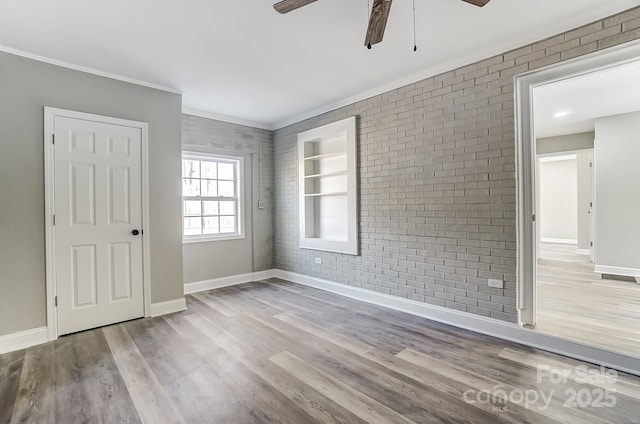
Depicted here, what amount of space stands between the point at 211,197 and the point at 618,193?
678cm

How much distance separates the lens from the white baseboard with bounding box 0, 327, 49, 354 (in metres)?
2.64

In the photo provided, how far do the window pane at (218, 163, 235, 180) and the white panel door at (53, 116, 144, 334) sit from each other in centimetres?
159

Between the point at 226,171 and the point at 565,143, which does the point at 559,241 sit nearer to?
the point at 565,143

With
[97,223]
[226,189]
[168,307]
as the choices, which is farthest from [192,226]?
[97,223]

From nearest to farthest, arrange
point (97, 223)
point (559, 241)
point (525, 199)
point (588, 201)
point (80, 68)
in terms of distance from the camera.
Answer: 1. point (525, 199)
2. point (80, 68)
3. point (97, 223)
4. point (588, 201)
5. point (559, 241)

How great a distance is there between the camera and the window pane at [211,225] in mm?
4766

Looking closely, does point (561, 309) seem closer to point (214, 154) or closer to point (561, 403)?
point (561, 403)

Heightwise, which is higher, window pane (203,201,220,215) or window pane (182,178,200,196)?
window pane (182,178,200,196)

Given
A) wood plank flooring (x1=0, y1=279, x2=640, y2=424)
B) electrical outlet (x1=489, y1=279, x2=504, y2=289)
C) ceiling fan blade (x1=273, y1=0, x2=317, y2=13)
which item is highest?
ceiling fan blade (x1=273, y1=0, x2=317, y2=13)

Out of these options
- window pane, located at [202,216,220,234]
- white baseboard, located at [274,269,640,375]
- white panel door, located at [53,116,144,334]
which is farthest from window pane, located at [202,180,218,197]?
white baseboard, located at [274,269,640,375]

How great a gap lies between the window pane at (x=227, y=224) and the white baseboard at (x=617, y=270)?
6.26m

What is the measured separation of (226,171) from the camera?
16.5 feet

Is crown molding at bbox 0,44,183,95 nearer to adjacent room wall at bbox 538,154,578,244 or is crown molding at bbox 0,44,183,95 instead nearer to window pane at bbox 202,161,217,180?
window pane at bbox 202,161,217,180

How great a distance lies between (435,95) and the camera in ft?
10.6
